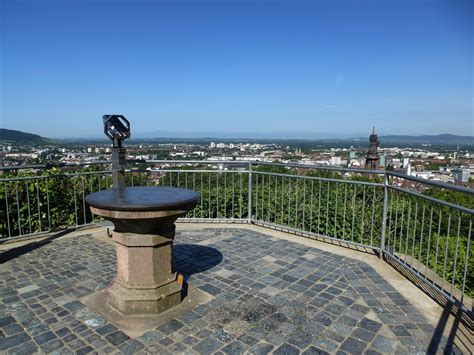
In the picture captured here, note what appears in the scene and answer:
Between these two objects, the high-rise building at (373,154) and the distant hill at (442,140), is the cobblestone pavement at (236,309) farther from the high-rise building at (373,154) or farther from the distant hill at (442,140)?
the distant hill at (442,140)

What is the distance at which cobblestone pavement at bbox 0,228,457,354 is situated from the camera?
2.71 m

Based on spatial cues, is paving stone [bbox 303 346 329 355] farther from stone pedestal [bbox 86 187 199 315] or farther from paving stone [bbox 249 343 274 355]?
stone pedestal [bbox 86 187 199 315]

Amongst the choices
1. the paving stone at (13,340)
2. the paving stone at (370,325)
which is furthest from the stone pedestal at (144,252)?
the paving stone at (370,325)

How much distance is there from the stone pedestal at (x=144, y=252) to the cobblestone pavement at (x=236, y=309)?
0.89ft

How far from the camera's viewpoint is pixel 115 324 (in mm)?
2982

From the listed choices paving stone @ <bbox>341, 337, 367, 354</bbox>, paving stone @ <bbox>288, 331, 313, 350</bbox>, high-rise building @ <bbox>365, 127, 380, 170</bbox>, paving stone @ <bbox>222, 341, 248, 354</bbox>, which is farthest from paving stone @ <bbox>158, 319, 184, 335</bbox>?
high-rise building @ <bbox>365, 127, 380, 170</bbox>

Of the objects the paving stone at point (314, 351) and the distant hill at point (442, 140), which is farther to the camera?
the distant hill at point (442, 140)

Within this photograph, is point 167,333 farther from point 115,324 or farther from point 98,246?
point 98,246

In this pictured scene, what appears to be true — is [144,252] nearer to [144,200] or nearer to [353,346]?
[144,200]

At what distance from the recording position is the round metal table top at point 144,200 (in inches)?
112

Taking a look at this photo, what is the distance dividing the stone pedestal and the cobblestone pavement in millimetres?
271

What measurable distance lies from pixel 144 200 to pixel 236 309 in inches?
57.0

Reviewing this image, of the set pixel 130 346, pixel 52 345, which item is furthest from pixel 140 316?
pixel 52 345

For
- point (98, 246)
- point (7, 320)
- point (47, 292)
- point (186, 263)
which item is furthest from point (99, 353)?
point (98, 246)
